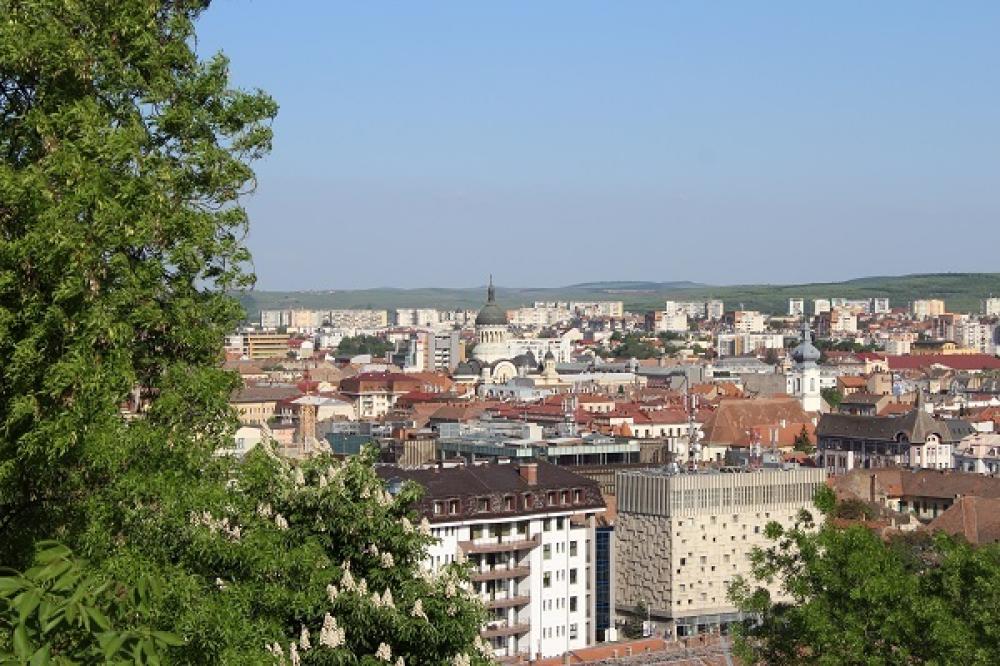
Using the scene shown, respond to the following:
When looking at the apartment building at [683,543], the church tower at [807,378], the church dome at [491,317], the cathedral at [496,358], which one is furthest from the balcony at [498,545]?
the church dome at [491,317]

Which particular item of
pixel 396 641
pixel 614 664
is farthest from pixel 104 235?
pixel 614 664

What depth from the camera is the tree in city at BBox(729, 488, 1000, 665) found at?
84.0ft

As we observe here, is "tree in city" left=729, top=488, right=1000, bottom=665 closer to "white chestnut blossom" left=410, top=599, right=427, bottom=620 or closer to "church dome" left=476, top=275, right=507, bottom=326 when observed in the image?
"white chestnut blossom" left=410, top=599, right=427, bottom=620

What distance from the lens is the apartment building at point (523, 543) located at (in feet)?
164

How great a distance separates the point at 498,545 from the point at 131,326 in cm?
4028

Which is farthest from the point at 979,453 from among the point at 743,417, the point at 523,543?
the point at 523,543

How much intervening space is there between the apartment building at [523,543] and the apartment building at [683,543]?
405 cm

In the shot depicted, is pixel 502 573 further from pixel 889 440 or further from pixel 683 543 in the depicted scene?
pixel 889 440

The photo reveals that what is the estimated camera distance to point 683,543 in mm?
58094

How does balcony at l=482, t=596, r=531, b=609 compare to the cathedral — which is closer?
balcony at l=482, t=596, r=531, b=609

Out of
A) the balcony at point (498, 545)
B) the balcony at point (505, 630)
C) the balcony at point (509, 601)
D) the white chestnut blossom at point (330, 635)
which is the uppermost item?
the white chestnut blossom at point (330, 635)

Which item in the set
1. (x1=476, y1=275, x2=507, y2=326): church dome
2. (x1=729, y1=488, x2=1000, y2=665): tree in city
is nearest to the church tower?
(x1=476, y1=275, x2=507, y2=326): church dome

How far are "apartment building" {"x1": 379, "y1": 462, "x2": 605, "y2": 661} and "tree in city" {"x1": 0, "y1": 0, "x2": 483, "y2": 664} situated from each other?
36.7 m

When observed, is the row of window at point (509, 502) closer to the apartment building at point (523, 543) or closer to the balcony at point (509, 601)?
the apartment building at point (523, 543)
